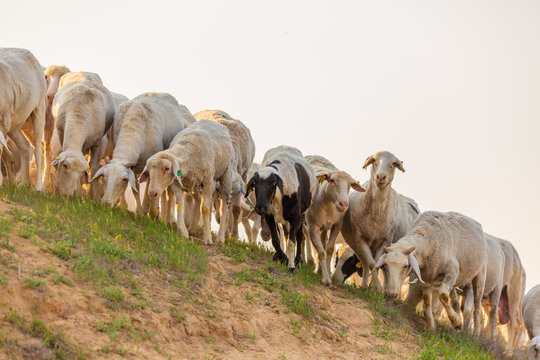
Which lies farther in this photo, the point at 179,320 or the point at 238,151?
the point at 238,151

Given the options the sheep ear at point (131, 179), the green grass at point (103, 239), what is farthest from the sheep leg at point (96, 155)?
Answer: the green grass at point (103, 239)

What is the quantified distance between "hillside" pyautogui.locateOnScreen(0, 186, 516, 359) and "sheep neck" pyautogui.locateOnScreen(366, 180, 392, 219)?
62.0 inches

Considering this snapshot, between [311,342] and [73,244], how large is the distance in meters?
3.45

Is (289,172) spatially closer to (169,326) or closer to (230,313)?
(230,313)

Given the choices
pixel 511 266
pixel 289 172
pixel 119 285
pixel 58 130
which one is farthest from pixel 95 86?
pixel 511 266

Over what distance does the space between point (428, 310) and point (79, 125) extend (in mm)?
7024

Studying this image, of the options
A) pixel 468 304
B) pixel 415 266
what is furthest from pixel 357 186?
pixel 468 304

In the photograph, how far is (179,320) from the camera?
9.14 m

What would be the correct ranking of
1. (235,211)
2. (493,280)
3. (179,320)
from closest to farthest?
(179,320) < (493,280) < (235,211)

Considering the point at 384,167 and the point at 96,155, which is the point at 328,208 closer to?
the point at 384,167

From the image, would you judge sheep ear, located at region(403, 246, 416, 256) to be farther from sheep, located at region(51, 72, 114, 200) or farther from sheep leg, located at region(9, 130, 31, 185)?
sheep leg, located at region(9, 130, 31, 185)

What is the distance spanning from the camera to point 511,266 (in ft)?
56.2

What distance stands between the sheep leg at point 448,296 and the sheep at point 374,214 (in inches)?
50.0

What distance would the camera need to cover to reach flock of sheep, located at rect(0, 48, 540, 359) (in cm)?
1254
